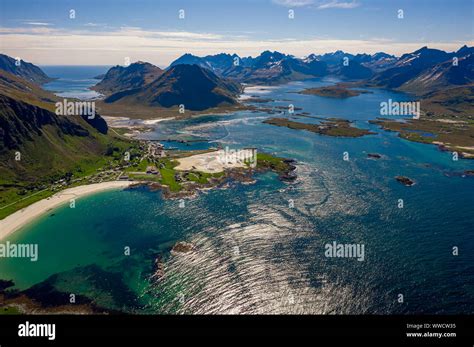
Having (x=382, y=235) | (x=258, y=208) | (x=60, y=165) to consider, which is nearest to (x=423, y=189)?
(x=382, y=235)

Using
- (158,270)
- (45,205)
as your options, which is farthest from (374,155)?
(45,205)

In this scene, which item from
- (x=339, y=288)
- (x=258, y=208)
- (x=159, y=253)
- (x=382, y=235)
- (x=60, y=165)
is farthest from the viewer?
(x=60, y=165)

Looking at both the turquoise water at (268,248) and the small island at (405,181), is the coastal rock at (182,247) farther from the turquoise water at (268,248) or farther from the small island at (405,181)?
the small island at (405,181)

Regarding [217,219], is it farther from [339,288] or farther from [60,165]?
[60,165]

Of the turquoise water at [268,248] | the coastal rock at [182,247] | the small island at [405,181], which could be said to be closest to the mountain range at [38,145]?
the turquoise water at [268,248]

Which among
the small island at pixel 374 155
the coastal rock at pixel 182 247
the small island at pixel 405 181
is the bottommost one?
the coastal rock at pixel 182 247

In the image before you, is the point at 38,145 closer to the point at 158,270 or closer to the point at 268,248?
the point at 158,270
